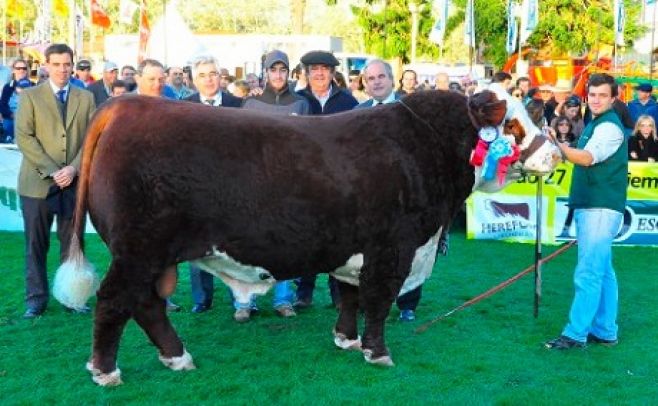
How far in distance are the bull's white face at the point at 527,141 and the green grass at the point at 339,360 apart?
1.40m

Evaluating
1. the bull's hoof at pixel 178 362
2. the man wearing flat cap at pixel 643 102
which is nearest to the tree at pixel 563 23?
the man wearing flat cap at pixel 643 102

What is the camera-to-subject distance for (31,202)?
6.77 meters

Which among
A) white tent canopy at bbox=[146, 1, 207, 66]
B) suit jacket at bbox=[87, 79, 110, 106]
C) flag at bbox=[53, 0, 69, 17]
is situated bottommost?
suit jacket at bbox=[87, 79, 110, 106]

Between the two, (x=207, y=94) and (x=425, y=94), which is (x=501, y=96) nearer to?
(x=425, y=94)

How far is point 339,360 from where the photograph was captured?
5824mm

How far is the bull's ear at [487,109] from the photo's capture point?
5320mm

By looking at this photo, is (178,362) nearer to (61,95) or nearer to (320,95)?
(61,95)

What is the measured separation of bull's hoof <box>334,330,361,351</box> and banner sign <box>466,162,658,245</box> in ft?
15.8

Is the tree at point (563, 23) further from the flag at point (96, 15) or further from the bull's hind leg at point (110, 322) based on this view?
the bull's hind leg at point (110, 322)

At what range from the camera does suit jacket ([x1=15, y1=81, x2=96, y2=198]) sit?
6.61 metres

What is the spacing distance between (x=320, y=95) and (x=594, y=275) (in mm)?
2841

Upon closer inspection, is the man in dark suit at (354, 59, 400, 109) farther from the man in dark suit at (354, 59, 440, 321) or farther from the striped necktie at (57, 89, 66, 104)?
the striped necktie at (57, 89, 66, 104)

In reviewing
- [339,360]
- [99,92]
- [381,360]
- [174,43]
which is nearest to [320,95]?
[339,360]

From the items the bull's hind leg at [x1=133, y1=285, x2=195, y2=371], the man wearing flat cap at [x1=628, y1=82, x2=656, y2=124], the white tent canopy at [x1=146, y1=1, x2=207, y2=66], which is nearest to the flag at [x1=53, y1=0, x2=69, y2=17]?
the white tent canopy at [x1=146, y1=1, x2=207, y2=66]
